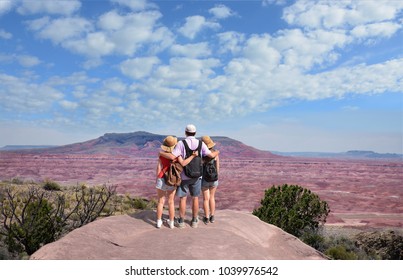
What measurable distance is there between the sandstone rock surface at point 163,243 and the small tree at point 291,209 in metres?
6.59

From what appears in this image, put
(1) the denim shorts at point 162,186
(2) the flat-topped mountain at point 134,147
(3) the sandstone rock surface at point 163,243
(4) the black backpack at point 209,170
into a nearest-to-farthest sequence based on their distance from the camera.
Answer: (3) the sandstone rock surface at point 163,243
(1) the denim shorts at point 162,186
(4) the black backpack at point 209,170
(2) the flat-topped mountain at point 134,147

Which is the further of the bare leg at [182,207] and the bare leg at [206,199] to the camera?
the bare leg at [206,199]

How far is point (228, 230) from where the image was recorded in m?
8.09

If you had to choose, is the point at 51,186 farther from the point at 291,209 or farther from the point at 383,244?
the point at 383,244

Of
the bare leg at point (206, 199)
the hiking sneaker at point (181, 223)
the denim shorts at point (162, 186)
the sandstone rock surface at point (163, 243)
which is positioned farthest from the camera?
the bare leg at point (206, 199)

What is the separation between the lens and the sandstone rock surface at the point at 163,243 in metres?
6.41

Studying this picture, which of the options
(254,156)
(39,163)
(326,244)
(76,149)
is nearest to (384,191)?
(326,244)

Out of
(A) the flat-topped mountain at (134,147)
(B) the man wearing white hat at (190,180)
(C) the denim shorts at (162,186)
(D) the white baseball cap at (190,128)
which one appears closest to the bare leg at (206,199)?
(B) the man wearing white hat at (190,180)

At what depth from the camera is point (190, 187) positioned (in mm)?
7848

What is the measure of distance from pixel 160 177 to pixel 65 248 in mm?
2227

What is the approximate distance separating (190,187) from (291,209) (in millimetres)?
9517

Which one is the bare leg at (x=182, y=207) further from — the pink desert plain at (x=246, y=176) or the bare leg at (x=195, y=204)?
the pink desert plain at (x=246, y=176)

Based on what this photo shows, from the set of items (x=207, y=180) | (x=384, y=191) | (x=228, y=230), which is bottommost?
(x=384, y=191)
